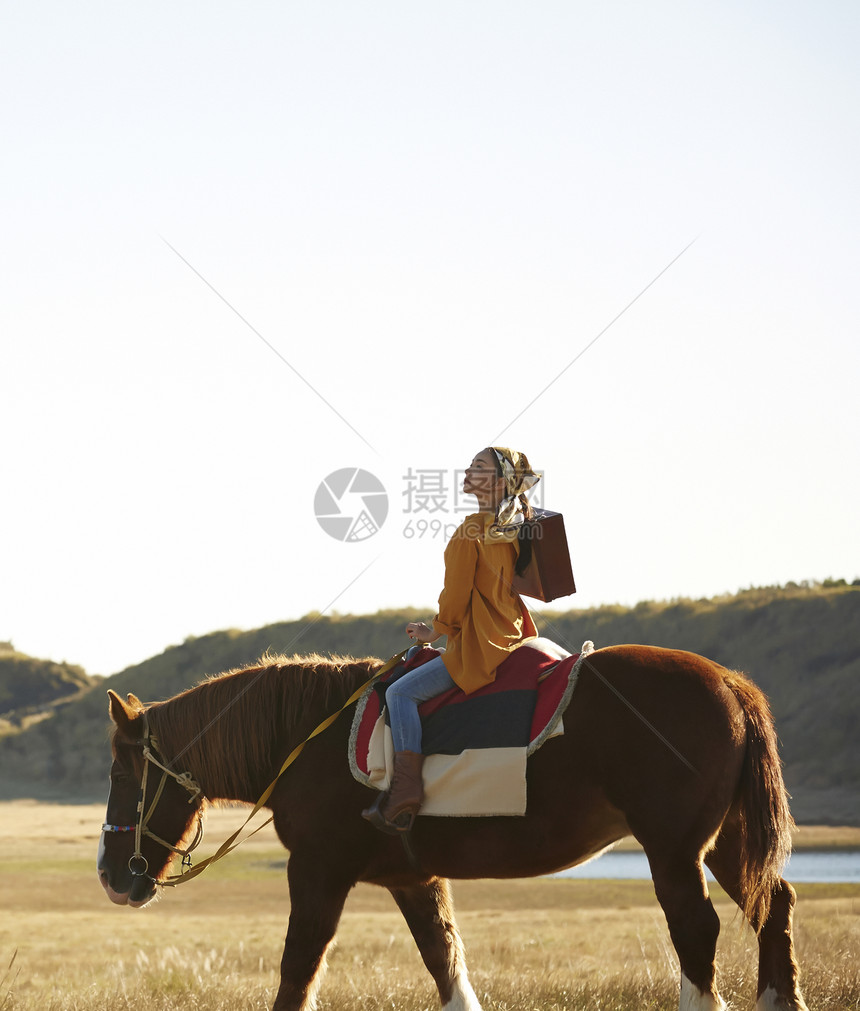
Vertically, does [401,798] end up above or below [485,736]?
below

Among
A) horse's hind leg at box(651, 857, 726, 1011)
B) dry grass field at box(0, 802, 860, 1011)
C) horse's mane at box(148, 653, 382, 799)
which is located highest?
horse's mane at box(148, 653, 382, 799)

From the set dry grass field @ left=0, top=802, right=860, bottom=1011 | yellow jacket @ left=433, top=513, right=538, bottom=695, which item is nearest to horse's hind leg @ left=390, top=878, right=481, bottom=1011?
dry grass field @ left=0, top=802, right=860, bottom=1011

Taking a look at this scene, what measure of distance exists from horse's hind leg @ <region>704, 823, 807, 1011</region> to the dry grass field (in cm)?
112

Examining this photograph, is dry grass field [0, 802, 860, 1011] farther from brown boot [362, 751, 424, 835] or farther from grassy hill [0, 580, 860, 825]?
grassy hill [0, 580, 860, 825]

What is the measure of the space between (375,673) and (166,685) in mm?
35725

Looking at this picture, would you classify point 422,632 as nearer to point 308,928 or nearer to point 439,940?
point 308,928

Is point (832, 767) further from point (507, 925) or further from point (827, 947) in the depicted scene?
point (827, 947)

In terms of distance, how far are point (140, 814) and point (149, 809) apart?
0.06 metres

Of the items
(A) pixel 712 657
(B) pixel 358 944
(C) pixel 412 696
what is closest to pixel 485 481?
(C) pixel 412 696

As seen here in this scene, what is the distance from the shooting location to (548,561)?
17.8 feet

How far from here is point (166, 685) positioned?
130ft

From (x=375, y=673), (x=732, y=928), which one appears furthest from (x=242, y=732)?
(x=732, y=928)

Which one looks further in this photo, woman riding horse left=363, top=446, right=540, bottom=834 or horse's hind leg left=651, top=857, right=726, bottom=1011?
woman riding horse left=363, top=446, right=540, bottom=834

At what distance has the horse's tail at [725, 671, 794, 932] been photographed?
4766mm
